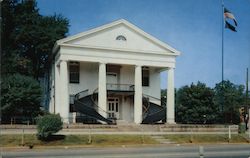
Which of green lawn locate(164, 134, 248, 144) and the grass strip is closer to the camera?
the grass strip

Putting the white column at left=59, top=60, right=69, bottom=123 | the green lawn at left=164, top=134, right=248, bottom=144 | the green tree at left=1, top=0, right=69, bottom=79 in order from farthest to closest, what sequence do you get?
the green tree at left=1, top=0, right=69, bottom=79 → the white column at left=59, top=60, right=69, bottom=123 → the green lawn at left=164, top=134, right=248, bottom=144

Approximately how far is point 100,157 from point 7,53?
2565 cm

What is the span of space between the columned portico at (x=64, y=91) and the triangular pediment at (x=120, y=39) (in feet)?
6.97

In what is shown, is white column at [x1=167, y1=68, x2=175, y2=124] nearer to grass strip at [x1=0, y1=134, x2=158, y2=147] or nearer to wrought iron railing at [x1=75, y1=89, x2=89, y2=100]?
wrought iron railing at [x1=75, y1=89, x2=89, y2=100]

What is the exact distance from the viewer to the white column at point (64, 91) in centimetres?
3353

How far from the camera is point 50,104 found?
4088 cm

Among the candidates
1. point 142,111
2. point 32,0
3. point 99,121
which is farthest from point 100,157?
point 32,0

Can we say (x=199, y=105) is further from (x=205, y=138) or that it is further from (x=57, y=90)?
(x=57, y=90)

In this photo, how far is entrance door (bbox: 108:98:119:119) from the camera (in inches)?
1483

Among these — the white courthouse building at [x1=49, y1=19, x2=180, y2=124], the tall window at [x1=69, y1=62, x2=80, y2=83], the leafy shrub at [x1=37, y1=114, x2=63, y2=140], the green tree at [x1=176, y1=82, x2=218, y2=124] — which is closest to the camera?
the leafy shrub at [x1=37, y1=114, x2=63, y2=140]

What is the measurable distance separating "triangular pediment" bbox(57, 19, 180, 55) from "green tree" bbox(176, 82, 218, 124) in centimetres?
462

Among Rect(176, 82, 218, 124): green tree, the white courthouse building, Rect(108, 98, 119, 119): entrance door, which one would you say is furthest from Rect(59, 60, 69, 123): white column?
Rect(176, 82, 218, 124): green tree

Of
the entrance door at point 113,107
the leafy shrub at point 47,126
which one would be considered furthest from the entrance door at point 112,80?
the leafy shrub at point 47,126

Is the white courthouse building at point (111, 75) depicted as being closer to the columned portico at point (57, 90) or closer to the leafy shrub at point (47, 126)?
the columned portico at point (57, 90)
